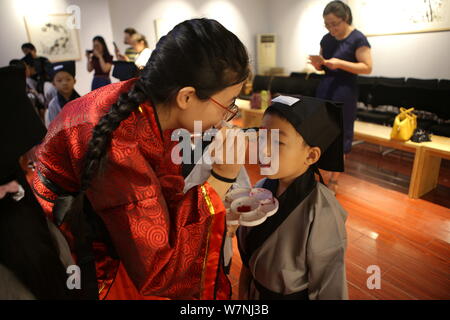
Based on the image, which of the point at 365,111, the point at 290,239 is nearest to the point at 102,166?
the point at 290,239

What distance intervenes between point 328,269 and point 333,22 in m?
2.01

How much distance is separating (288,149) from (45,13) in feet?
18.9

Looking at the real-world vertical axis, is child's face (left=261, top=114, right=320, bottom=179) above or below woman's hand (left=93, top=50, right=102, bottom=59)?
below

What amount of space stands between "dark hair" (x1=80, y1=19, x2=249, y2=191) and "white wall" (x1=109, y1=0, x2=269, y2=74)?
5228 mm

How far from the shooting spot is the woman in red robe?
0.66 m

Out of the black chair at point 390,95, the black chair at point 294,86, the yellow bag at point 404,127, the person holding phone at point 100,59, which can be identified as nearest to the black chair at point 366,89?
the black chair at point 390,95

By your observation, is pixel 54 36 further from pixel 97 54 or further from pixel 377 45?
pixel 377 45

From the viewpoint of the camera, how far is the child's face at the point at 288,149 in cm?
97

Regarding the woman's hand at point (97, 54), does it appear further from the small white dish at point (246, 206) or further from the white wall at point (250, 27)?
the small white dish at point (246, 206)

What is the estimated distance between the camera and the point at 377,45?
4.65 m

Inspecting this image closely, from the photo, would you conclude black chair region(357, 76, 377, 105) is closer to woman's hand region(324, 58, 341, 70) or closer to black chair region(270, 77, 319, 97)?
black chair region(270, 77, 319, 97)

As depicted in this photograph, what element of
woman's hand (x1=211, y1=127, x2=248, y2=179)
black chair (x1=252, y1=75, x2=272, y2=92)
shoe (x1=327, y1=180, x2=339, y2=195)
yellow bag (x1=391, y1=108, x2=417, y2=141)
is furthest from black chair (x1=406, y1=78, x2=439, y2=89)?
woman's hand (x1=211, y1=127, x2=248, y2=179)

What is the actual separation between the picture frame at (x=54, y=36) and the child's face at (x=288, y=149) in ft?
18.3
